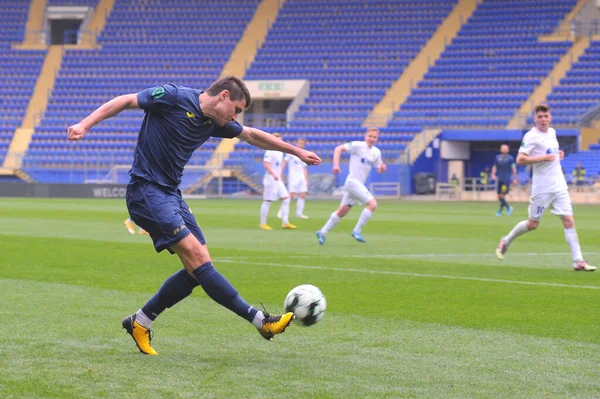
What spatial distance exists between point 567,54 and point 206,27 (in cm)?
2000

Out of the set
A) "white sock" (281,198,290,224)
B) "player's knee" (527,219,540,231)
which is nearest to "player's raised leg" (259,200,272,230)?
"white sock" (281,198,290,224)

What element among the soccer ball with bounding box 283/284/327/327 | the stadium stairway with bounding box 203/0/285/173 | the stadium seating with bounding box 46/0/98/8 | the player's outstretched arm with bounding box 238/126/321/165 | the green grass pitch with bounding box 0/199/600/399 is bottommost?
the green grass pitch with bounding box 0/199/600/399

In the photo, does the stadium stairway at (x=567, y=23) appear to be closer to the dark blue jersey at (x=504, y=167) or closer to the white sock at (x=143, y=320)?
the dark blue jersey at (x=504, y=167)

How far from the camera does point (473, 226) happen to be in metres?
22.1

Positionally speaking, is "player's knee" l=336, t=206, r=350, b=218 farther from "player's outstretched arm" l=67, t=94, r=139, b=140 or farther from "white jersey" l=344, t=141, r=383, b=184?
"player's outstretched arm" l=67, t=94, r=139, b=140

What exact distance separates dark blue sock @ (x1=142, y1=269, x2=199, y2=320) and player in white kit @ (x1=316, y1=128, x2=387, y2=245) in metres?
9.82

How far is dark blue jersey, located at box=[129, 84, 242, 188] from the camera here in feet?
21.3

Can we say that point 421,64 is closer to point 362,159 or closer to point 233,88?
point 362,159

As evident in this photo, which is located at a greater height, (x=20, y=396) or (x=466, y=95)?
(x=466, y=95)

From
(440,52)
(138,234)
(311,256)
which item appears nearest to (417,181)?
(440,52)

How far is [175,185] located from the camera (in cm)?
674

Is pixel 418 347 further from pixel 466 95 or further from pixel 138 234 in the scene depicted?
pixel 466 95

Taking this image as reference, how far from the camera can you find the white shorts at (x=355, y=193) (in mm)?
16922

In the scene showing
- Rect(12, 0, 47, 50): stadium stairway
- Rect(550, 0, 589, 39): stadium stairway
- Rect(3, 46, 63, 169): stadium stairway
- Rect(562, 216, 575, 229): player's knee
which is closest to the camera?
Rect(562, 216, 575, 229): player's knee
